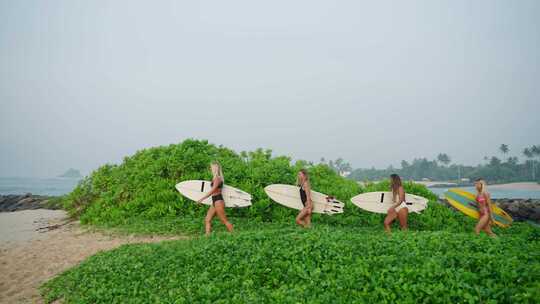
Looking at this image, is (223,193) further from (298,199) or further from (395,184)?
(395,184)

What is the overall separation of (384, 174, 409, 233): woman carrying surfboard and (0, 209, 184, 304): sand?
6237 mm

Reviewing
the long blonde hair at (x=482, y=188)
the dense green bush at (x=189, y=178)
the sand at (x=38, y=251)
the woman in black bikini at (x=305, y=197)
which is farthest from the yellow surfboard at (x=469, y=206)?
the sand at (x=38, y=251)

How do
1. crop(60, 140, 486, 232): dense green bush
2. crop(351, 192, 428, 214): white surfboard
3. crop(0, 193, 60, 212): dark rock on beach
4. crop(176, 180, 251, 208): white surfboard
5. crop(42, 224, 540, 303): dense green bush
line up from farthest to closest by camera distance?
1. crop(0, 193, 60, 212): dark rock on beach
2. crop(60, 140, 486, 232): dense green bush
3. crop(351, 192, 428, 214): white surfboard
4. crop(176, 180, 251, 208): white surfboard
5. crop(42, 224, 540, 303): dense green bush

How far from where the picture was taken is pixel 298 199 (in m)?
10.8

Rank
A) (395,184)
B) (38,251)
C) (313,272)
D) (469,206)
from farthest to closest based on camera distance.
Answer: (469,206) → (395,184) → (38,251) → (313,272)

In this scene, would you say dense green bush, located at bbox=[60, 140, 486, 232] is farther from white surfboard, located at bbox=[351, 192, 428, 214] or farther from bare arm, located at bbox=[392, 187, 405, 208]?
bare arm, located at bbox=[392, 187, 405, 208]

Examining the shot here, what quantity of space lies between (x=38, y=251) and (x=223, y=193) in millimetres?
5120

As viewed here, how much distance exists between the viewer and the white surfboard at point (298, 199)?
421 inches

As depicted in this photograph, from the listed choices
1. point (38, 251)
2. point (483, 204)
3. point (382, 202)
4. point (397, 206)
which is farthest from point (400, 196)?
point (38, 251)

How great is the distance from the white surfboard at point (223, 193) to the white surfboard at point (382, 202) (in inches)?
142

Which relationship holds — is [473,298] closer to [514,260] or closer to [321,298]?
[514,260]

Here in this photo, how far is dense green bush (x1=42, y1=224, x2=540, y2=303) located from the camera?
14.8ft

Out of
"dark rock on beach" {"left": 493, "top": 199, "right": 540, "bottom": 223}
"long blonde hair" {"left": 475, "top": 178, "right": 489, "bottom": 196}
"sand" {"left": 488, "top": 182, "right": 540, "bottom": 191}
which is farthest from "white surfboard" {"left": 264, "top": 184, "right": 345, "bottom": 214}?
"sand" {"left": 488, "top": 182, "right": 540, "bottom": 191}

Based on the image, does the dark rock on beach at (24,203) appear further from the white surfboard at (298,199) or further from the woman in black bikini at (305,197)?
the woman in black bikini at (305,197)
